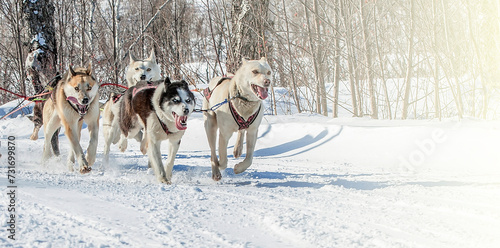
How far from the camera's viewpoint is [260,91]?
425cm

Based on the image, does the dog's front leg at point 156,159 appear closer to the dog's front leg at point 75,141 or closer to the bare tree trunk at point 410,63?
the dog's front leg at point 75,141

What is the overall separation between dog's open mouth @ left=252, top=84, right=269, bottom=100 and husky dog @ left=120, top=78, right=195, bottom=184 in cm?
65

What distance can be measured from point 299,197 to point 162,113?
1.39 m

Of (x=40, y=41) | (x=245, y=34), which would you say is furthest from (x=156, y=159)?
(x=40, y=41)

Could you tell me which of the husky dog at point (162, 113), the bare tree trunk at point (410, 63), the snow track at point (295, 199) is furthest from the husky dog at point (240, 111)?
the bare tree trunk at point (410, 63)

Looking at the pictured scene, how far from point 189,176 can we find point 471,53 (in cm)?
578

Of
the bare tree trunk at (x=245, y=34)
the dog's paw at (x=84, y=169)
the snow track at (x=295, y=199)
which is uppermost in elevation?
the bare tree trunk at (x=245, y=34)

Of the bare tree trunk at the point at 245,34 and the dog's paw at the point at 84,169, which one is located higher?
the bare tree trunk at the point at 245,34

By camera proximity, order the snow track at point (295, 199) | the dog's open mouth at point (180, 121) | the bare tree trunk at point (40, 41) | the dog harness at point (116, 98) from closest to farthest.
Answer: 1. the snow track at point (295, 199)
2. the dog's open mouth at point (180, 121)
3. the dog harness at point (116, 98)
4. the bare tree trunk at point (40, 41)

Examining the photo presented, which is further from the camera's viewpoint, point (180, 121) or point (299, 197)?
point (180, 121)

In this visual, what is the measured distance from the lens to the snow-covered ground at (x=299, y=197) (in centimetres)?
236

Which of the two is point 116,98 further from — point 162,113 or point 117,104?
point 162,113

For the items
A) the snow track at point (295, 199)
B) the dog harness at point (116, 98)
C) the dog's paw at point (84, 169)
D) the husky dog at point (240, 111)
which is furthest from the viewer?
the dog harness at point (116, 98)

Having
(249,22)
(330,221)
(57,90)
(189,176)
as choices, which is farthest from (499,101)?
(57,90)
